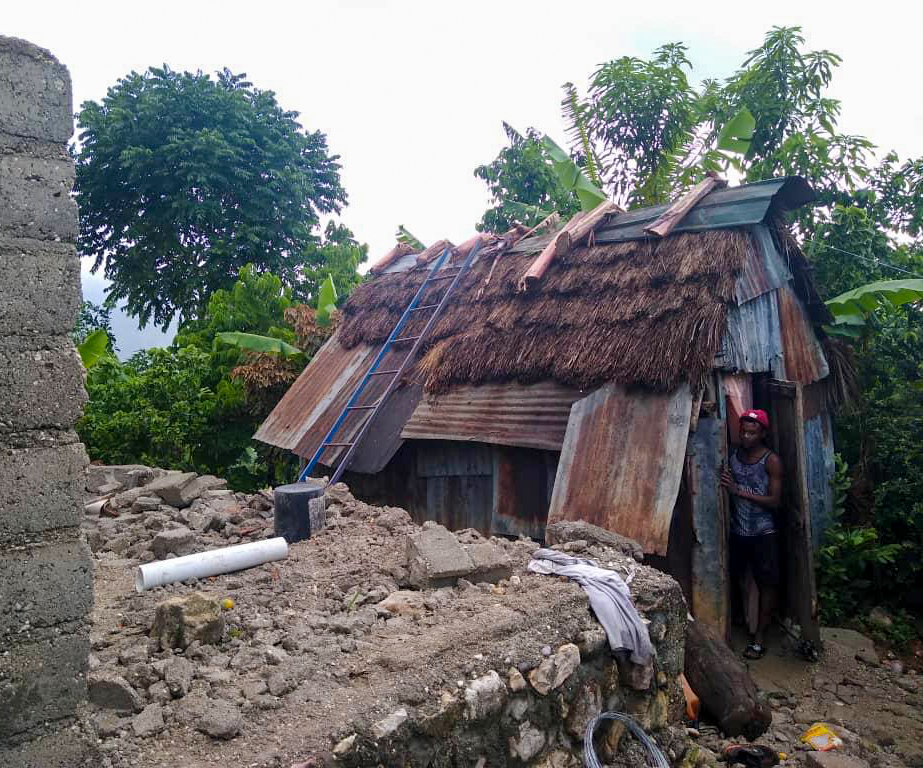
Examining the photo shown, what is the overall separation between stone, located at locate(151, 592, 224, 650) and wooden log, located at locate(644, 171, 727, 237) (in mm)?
5510

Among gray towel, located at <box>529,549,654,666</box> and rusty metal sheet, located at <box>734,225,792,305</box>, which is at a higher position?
rusty metal sheet, located at <box>734,225,792,305</box>

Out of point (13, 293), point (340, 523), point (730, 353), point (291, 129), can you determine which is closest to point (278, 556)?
point (340, 523)

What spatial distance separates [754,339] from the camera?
684 cm

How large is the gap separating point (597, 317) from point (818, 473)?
345 cm

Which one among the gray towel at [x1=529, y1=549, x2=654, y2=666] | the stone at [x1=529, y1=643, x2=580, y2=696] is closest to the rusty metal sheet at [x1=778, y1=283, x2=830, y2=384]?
the gray towel at [x1=529, y1=549, x2=654, y2=666]

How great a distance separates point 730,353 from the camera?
20.8 feet

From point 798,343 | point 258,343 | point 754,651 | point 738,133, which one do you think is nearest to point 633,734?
point 754,651

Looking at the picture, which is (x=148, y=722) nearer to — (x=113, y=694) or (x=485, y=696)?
(x=113, y=694)

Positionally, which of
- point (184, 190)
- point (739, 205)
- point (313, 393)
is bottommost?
point (313, 393)

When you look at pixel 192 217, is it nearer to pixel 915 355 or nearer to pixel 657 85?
pixel 657 85

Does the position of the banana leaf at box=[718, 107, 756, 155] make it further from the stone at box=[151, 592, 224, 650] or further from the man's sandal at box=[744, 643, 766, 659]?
the stone at box=[151, 592, 224, 650]

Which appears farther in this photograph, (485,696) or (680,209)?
(680,209)

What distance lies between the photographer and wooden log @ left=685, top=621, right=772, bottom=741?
5012 millimetres

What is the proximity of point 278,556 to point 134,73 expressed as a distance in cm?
1911
